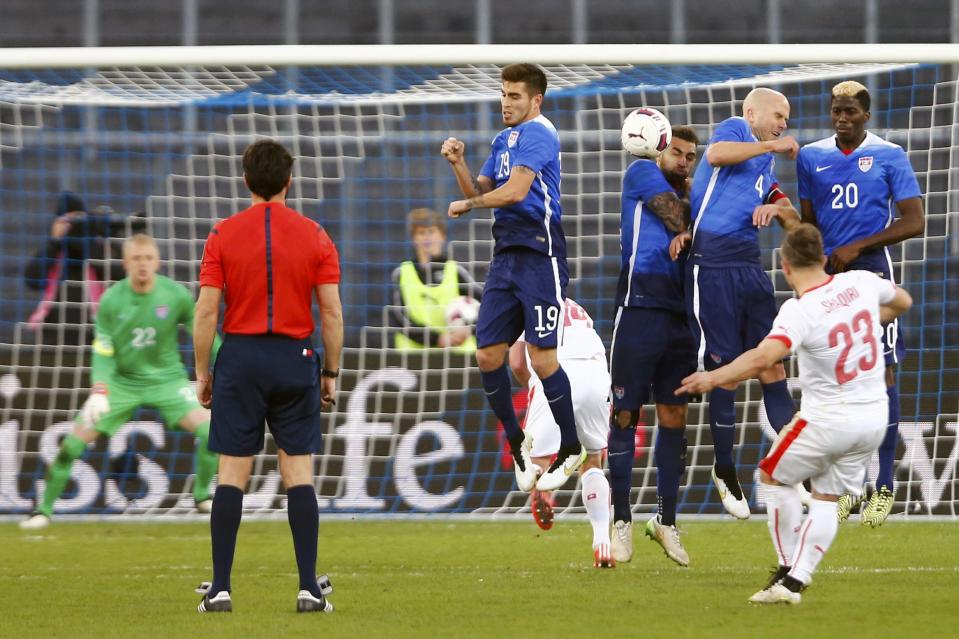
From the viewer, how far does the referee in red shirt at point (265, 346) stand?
6398 mm

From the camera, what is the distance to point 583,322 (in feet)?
30.5

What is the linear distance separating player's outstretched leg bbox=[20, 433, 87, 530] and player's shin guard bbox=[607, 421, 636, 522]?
13.4 ft

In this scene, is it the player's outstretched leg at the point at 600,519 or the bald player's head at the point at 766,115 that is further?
the bald player's head at the point at 766,115

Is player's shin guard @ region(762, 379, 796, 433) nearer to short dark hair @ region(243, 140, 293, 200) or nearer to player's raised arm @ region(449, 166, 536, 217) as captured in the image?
player's raised arm @ region(449, 166, 536, 217)

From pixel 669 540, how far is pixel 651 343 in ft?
3.49

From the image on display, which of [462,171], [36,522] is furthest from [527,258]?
[36,522]

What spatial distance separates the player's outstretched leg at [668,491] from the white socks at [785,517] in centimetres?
161

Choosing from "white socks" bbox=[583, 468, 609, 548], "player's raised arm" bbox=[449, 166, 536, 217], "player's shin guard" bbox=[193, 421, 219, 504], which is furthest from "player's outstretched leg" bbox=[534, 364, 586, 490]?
"player's shin guard" bbox=[193, 421, 219, 504]

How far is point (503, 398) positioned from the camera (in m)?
8.23

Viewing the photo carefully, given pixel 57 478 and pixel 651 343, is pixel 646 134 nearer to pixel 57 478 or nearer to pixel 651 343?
pixel 651 343

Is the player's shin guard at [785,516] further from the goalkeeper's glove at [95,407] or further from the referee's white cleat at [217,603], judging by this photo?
the goalkeeper's glove at [95,407]

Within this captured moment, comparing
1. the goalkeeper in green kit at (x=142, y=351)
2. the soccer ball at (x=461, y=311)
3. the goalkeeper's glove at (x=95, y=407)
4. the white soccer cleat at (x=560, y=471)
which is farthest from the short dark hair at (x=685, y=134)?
the goalkeeper's glove at (x=95, y=407)

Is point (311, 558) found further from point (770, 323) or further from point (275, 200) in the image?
point (770, 323)

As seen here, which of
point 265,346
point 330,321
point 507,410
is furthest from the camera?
point 507,410
